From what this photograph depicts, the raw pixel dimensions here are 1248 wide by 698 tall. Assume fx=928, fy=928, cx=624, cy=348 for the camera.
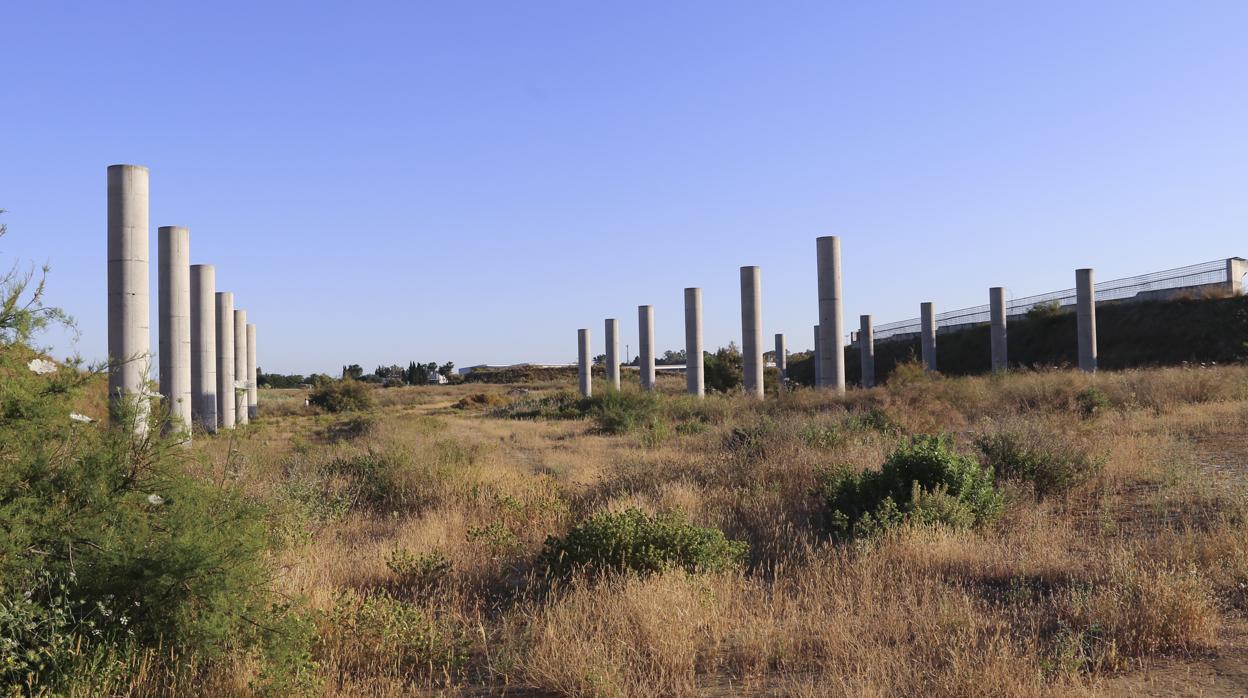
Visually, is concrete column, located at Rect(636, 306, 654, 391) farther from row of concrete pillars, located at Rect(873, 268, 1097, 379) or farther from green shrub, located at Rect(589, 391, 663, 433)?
row of concrete pillars, located at Rect(873, 268, 1097, 379)

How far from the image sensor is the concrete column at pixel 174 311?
935 inches

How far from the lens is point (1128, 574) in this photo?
20.2 feet

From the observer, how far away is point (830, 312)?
1153 inches

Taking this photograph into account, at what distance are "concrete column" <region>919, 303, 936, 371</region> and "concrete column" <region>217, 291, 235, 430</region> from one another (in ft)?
105

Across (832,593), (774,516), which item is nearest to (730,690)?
(832,593)

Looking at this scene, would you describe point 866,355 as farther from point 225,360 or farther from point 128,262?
point 128,262

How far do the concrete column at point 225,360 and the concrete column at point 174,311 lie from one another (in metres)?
9.77

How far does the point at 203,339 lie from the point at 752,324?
19.1 meters

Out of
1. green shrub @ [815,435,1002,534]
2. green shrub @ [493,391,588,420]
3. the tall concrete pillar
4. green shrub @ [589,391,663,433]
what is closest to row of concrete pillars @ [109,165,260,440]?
green shrub @ [815,435,1002,534]

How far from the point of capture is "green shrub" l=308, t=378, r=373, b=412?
46531mm

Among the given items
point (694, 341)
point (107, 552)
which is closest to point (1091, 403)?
point (107, 552)

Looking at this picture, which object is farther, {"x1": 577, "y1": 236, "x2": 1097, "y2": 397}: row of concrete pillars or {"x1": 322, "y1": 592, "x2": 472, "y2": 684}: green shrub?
{"x1": 577, "y1": 236, "x2": 1097, "y2": 397}: row of concrete pillars

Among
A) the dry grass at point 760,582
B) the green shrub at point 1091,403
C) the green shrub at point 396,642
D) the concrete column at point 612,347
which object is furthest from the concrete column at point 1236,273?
the green shrub at point 396,642

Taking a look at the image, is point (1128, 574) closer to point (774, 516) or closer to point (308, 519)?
point (774, 516)
